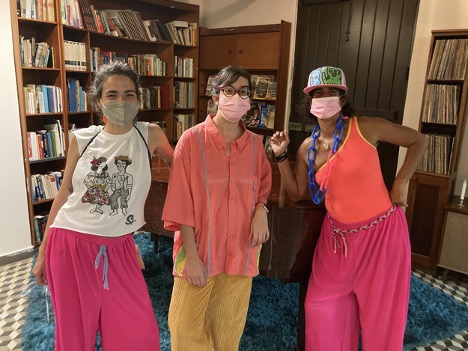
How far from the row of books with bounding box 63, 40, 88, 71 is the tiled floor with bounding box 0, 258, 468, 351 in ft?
5.64

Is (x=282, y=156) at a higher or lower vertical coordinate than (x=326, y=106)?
lower

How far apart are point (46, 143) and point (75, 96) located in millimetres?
499

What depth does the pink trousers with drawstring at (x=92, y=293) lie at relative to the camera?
139 centimetres

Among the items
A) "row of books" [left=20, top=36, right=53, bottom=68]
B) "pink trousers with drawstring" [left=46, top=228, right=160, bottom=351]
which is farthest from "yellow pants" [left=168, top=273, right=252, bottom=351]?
"row of books" [left=20, top=36, right=53, bottom=68]

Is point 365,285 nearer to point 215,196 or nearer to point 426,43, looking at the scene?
point 215,196

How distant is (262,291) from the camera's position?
2.77 meters

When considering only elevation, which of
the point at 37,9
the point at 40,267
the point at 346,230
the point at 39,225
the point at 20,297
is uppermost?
the point at 37,9

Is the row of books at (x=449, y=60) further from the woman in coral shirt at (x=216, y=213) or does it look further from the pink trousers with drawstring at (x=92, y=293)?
the pink trousers with drawstring at (x=92, y=293)

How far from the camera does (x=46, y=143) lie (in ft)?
10.9

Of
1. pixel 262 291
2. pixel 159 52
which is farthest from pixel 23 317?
pixel 159 52

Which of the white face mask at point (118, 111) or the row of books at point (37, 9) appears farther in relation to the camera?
the row of books at point (37, 9)

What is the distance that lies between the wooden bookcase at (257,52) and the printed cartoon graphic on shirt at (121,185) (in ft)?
8.78

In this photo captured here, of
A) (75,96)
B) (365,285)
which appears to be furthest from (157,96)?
(365,285)

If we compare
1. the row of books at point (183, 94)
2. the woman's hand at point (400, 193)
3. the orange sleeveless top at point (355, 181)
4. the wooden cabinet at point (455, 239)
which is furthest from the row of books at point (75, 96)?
the wooden cabinet at point (455, 239)
